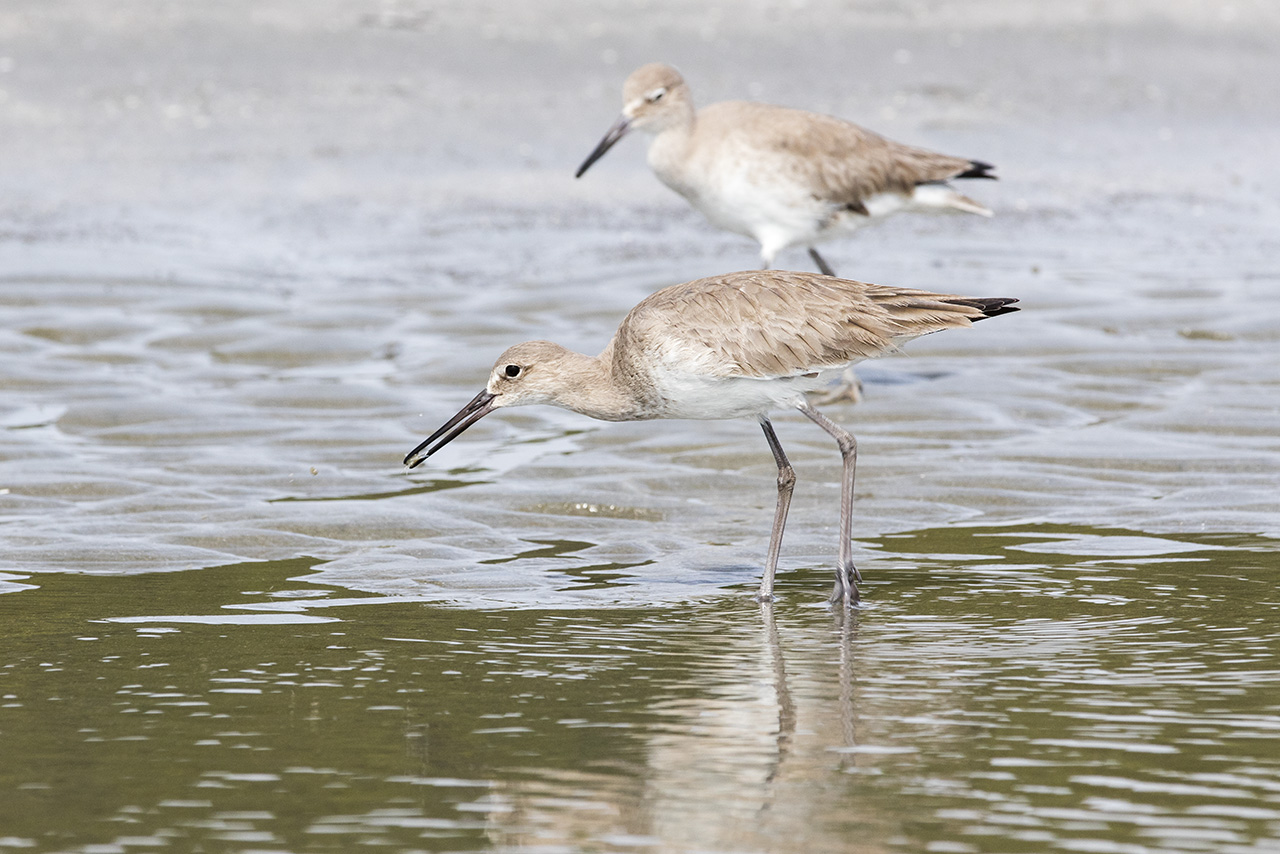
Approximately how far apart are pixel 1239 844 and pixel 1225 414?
228 inches

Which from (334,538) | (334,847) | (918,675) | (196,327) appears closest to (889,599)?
(918,675)

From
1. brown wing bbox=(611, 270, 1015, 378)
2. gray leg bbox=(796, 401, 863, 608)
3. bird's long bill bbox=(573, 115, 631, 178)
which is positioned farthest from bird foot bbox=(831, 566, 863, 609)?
bird's long bill bbox=(573, 115, 631, 178)

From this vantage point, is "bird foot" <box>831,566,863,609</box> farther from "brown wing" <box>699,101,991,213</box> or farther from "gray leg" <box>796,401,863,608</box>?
"brown wing" <box>699,101,991,213</box>

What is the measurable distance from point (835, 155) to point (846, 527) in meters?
5.11

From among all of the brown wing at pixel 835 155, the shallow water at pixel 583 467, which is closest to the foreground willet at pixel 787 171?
the brown wing at pixel 835 155

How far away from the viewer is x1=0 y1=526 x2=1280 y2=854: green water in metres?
4.53

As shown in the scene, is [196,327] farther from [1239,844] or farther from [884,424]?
[1239,844]

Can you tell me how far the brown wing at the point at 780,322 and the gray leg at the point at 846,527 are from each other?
0.26 meters

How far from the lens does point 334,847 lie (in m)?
4.40

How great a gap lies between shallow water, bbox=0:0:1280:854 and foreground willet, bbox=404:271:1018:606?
0.61 meters

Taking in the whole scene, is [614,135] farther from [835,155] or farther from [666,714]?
[666,714]

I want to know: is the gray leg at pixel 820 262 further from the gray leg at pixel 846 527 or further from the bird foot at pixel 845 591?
the bird foot at pixel 845 591

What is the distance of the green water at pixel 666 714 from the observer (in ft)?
14.9

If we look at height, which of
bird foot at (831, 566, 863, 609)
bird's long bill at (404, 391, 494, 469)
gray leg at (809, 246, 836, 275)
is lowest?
bird foot at (831, 566, 863, 609)
